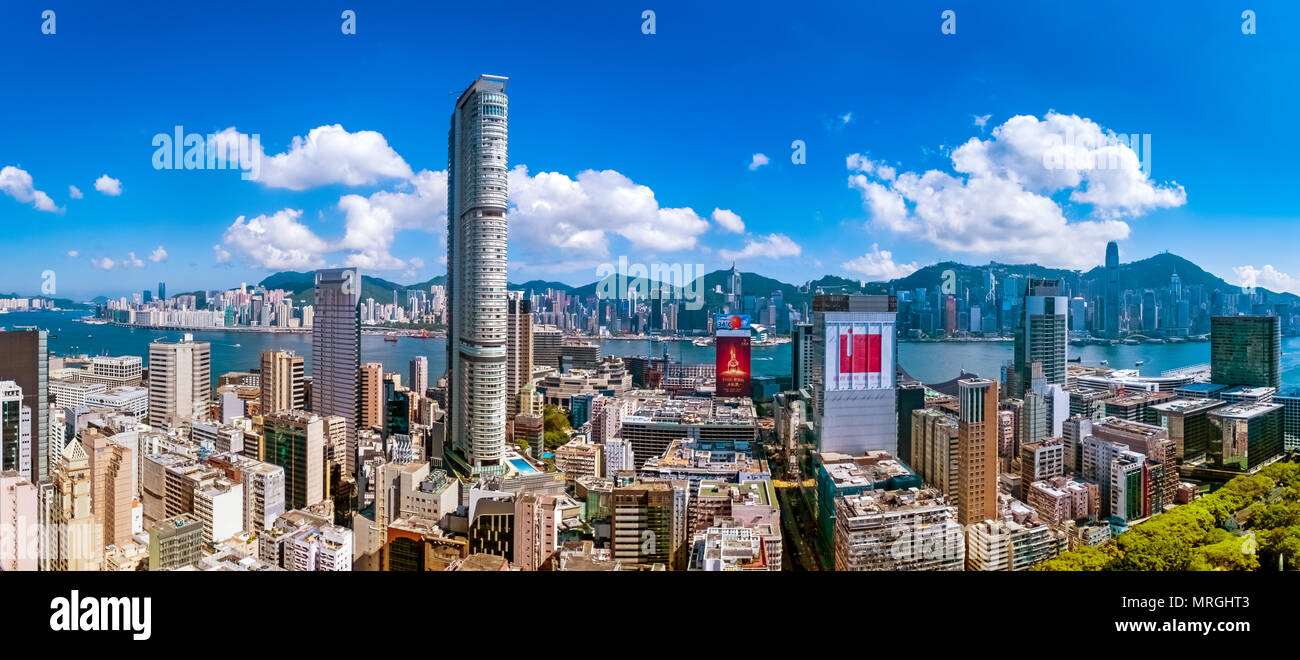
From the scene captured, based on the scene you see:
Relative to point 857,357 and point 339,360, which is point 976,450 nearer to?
point 857,357

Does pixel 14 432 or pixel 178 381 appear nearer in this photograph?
pixel 14 432

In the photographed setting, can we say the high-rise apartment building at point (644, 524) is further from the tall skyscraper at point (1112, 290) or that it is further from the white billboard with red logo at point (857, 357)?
the tall skyscraper at point (1112, 290)

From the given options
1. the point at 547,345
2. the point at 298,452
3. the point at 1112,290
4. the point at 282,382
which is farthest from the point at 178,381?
the point at 1112,290

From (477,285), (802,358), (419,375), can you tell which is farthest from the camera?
(419,375)

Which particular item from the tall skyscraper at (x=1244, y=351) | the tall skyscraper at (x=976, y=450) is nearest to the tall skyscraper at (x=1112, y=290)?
the tall skyscraper at (x=1244, y=351)

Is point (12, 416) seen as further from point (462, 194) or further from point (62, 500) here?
point (462, 194)
